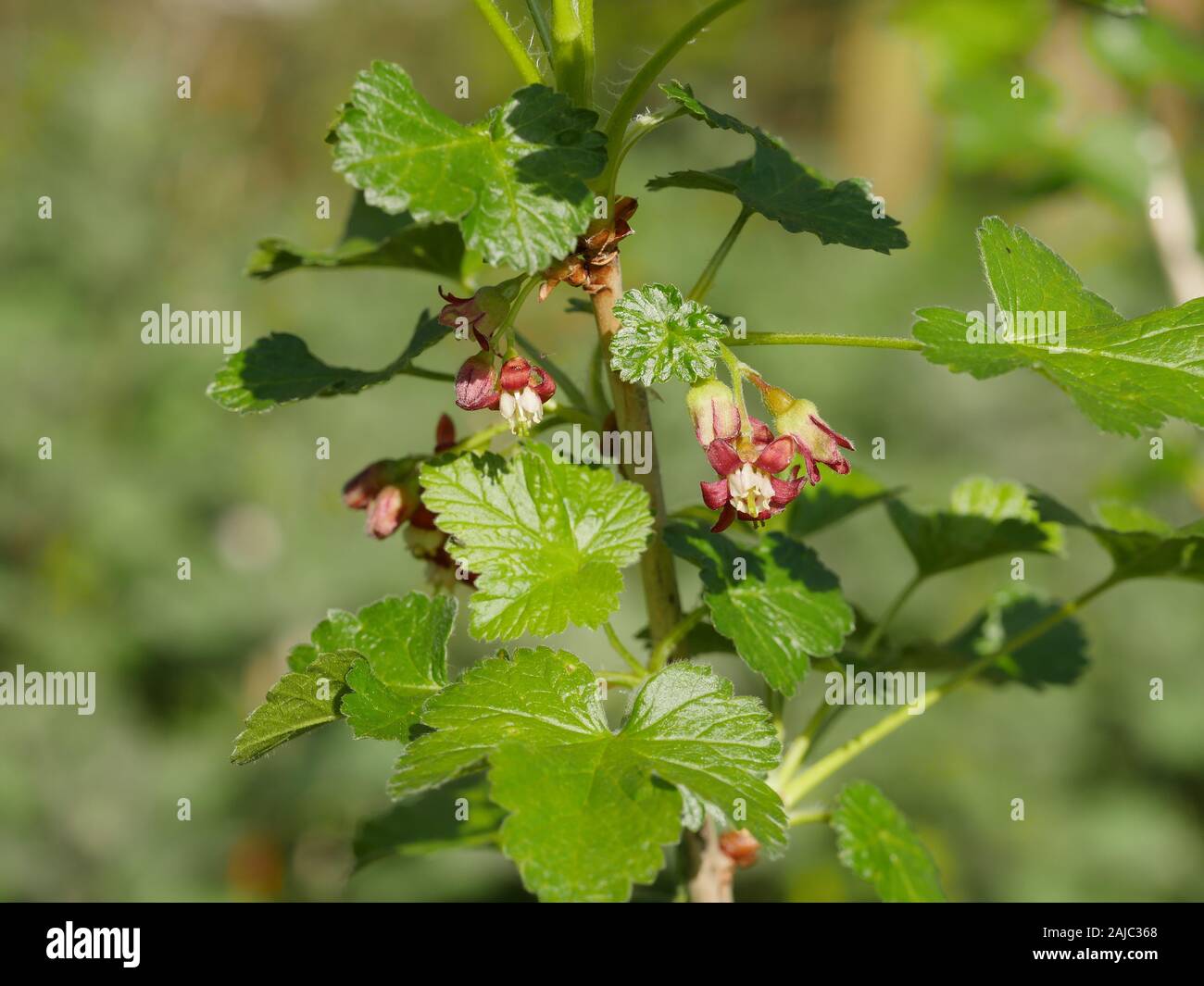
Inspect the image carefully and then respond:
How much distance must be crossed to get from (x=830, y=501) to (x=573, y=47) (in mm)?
573

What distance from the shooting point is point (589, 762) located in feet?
2.36

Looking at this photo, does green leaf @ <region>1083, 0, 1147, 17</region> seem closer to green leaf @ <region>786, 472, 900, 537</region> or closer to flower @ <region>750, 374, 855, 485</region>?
flower @ <region>750, 374, 855, 485</region>

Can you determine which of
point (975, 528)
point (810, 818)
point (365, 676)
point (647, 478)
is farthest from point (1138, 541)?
point (365, 676)

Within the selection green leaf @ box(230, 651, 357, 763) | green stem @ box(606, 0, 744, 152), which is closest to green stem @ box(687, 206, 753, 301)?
green stem @ box(606, 0, 744, 152)

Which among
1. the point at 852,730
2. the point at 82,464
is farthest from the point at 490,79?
the point at 852,730

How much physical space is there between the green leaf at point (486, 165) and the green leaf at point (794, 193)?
4.1 inches

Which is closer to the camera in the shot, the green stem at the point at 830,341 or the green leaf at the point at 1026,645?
the green stem at the point at 830,341

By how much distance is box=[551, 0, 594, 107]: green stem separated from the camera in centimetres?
76

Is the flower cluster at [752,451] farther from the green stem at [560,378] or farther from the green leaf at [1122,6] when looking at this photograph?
the green leaf at [1122,6]

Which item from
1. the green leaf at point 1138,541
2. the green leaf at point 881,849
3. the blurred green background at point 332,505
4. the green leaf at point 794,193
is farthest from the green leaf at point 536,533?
the blurred green background at point 332,505

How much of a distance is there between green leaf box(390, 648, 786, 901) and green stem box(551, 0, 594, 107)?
382 mm

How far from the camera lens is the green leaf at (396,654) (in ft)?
2.51

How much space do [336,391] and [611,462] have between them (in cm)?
21
